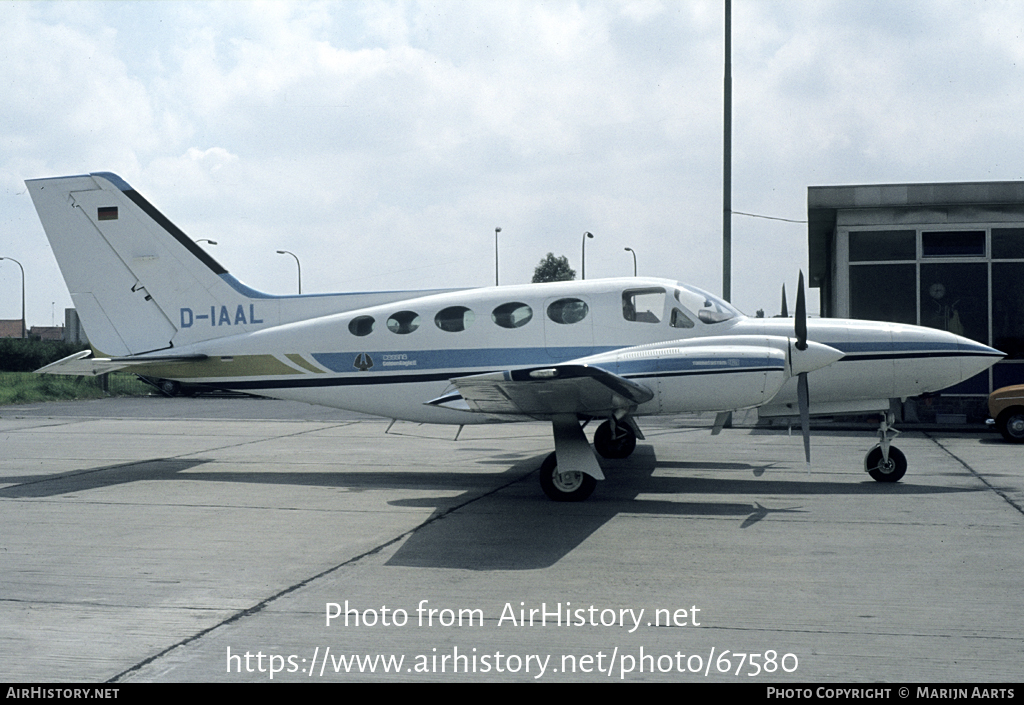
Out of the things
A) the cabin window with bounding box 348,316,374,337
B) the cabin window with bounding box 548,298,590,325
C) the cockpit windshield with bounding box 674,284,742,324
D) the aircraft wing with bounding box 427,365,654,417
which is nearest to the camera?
the aircraft wing with bounding box 427,365,654,417

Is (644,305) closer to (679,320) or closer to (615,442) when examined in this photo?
(679,320)

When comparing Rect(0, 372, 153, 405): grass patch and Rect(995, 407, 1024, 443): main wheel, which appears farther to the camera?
Rect(0, 372, 153, 405): grass patch

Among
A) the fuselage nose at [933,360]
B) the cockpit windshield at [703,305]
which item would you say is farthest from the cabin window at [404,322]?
the fuselage nose at [933,360]

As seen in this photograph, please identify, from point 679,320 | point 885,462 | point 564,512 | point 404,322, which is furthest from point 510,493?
point 885,462

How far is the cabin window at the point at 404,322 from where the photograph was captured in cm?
1233

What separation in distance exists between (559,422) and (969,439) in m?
10.6

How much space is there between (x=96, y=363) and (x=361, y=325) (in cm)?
384

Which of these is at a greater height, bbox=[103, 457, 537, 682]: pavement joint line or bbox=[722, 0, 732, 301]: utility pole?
bbox=[722, 0, 732, 301]: utility pole

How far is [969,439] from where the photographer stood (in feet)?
55.4

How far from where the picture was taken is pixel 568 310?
11805 mm

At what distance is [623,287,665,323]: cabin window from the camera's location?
11.5 meters

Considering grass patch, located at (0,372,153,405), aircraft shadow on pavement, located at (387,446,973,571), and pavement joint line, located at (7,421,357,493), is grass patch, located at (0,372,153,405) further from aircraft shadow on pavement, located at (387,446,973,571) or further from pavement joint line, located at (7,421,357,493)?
aircraft shadow on pavement, located at (387,446,973,571)

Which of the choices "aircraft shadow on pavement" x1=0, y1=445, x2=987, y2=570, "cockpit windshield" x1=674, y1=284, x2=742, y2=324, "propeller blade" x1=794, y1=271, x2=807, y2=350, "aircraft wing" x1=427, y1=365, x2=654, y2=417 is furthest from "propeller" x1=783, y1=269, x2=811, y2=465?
"aircraft wing" x1=427, y1=365, x2=654, y2=417

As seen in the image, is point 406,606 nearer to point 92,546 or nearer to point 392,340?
point 92,546
